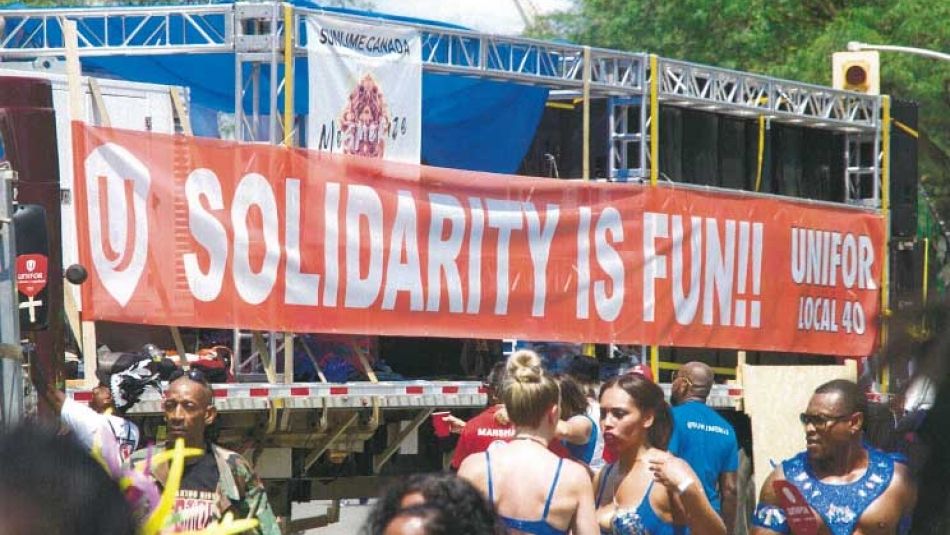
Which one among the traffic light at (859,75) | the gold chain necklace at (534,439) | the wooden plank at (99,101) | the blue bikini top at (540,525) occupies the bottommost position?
the blue bikini top at (540,525)

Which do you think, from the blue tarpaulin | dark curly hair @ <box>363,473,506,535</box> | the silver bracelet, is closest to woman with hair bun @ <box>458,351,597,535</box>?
the silver bracelet

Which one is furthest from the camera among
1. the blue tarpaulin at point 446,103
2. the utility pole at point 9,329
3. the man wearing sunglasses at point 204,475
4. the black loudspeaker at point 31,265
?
the blue tarpaulin at point 446,103

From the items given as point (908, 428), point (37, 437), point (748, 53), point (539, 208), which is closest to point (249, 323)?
point (539, 208)

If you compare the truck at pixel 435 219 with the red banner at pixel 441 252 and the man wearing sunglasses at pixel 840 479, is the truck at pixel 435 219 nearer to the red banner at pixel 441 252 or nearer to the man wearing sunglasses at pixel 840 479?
the red banner at pixel 441 252

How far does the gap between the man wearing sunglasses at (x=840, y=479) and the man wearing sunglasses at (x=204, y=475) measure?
1680 mm

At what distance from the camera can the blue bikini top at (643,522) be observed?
22.8 ft

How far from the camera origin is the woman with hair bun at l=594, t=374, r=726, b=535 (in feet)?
22.4

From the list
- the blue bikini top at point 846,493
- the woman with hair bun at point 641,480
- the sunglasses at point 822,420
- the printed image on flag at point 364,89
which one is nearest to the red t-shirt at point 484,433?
the woman with hair bun at point 641,480

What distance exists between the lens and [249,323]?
12922 millimetres

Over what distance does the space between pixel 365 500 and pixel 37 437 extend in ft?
39.3

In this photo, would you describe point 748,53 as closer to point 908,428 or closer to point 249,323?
point 249,323

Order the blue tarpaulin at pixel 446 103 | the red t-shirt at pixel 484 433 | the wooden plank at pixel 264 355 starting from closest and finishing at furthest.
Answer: the red t-shirt at pixel 484 433 → the wooden plank at pixel 264 355 → the blue tarpaulin at pixel 446 103

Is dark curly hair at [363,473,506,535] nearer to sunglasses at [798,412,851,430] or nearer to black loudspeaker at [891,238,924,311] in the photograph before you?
sunglasses at [798,412,851,430]

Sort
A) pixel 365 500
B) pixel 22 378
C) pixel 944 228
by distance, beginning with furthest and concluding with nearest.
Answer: pixel 365 500 < pixel 22 378 < pixel 944 228
